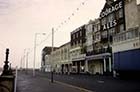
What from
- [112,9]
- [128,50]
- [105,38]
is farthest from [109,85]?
[112,9]

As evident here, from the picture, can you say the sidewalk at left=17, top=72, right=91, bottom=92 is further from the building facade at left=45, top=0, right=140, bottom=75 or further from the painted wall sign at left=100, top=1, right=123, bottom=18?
the painted wall sign at left=100, top=1, right=123, bottom=18

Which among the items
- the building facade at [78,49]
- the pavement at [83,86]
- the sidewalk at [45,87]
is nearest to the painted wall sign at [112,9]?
the building facade at [78,49]

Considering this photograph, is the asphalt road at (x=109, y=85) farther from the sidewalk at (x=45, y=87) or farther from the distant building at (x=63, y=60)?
the distant building at (x=63, y=60)

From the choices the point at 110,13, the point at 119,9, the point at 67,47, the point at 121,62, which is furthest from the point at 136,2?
the point at 67,47

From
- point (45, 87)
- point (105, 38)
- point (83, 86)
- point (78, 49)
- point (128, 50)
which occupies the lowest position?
point (45, 87)

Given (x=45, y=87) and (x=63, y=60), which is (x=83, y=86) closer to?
(x=45, y=87)

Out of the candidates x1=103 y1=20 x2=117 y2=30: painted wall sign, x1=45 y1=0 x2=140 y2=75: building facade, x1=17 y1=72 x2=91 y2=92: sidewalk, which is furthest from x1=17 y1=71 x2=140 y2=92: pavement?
x1=103 y1=20 x2=117 y2=30: painted wall sign

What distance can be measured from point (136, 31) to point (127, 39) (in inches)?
112

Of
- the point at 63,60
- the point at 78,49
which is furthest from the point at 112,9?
the point at 63,60

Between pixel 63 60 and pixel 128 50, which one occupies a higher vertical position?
pixel 128 50

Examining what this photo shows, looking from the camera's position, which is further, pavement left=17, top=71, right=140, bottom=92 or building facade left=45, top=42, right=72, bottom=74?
building facade left=45, top=42, right=72, bottom=74

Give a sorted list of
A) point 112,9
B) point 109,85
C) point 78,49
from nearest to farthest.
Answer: point 109,85 < point 112,9 < point 78,49

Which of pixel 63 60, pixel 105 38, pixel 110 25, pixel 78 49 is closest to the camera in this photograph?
pixel 110 25

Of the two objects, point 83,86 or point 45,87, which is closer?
point 83,86
